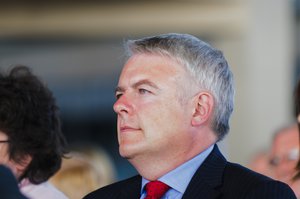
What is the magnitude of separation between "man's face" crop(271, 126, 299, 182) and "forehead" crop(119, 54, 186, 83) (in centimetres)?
207

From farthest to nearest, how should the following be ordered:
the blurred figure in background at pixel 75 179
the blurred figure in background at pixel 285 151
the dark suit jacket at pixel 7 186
→ the blurred figure in background at pixel 75 179
the blurred figure in background at pixel 285 151
the dark suit jacket at pixel 7 186

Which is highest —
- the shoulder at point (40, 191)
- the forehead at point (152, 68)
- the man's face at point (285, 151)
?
the forehead at point (152, 68)

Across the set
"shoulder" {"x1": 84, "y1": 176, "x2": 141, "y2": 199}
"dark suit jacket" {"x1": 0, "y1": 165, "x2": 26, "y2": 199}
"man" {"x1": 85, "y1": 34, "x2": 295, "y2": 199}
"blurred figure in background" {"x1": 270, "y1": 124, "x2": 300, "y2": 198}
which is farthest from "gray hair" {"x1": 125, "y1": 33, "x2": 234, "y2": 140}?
"blurred figure in background" {"x1": 270, "y1": 124, "x2": 300, "y2": 198}

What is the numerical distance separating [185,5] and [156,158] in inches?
556

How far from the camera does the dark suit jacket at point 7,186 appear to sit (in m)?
2.88

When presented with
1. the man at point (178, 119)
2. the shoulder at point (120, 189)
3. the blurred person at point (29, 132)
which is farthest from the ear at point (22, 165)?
the man at point (178, 119)

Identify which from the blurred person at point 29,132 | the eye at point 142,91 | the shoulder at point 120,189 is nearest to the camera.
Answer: the eye at point 142,91

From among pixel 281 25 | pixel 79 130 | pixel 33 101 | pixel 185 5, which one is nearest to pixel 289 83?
pixel 281 25

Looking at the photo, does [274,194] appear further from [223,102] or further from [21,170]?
[21,170]

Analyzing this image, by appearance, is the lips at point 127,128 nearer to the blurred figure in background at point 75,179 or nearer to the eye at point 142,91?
the eye at point 142,91

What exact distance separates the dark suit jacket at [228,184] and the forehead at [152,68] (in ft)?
1.17

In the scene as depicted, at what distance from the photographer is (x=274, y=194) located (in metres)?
3.90

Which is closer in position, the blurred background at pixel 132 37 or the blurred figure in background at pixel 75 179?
the blurred figure in background at pixel 75 179

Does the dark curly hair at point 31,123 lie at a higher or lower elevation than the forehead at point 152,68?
lower
